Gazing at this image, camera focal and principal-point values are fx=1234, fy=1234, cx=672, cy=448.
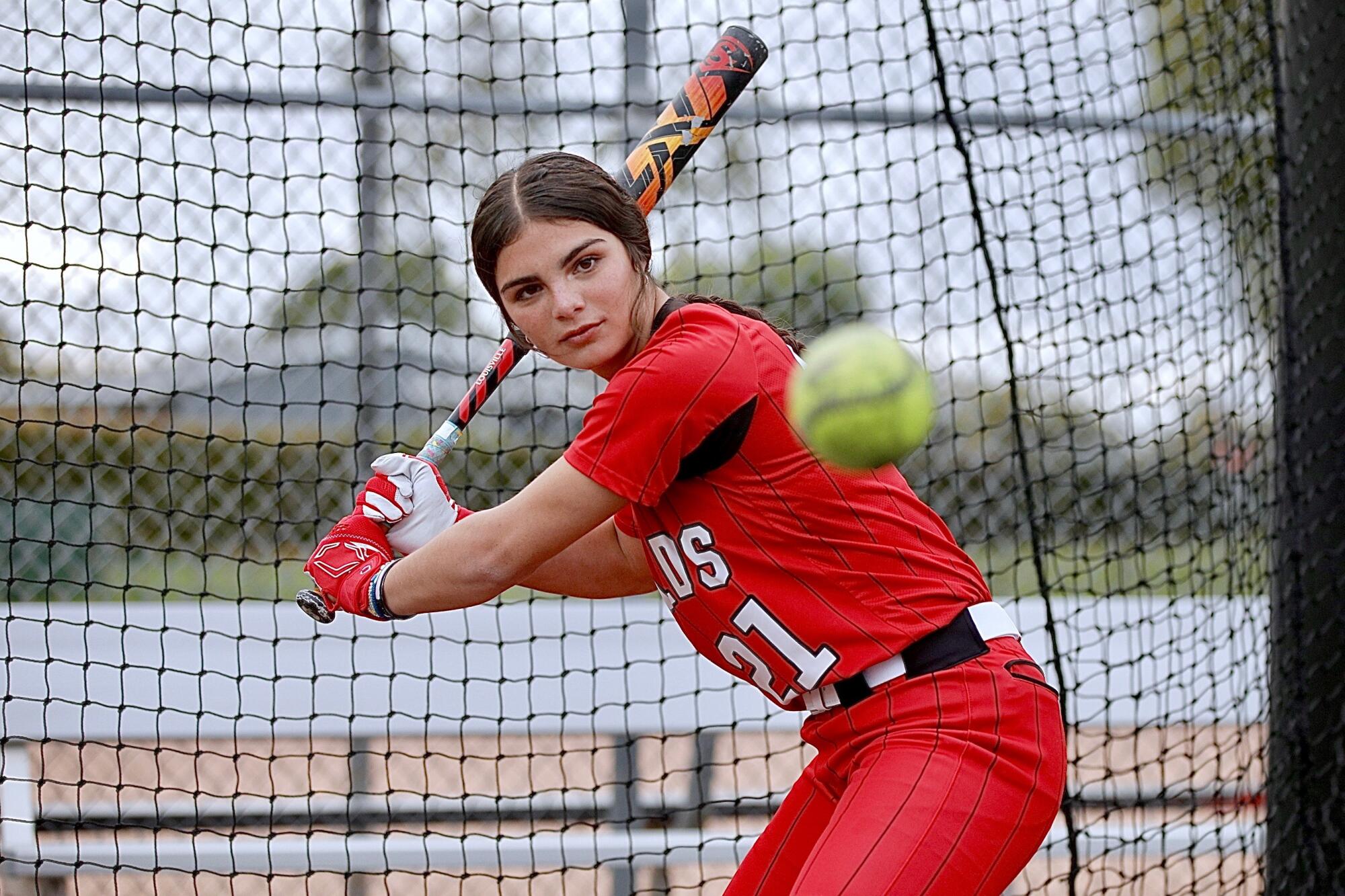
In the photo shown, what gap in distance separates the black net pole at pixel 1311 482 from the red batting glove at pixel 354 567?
2283 millimetres

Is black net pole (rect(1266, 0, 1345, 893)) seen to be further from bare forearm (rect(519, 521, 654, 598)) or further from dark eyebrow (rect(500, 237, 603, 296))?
dark eyebrow (rect(500, 237, 603, 296))

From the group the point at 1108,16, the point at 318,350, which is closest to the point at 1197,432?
the point at 1108,16

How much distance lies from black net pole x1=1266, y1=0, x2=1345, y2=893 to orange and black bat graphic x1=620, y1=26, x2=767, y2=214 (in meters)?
1.67

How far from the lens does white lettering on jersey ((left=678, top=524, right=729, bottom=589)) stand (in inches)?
63.6

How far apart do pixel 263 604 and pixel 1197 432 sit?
310 cm

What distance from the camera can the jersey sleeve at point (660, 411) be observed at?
5.07 ft

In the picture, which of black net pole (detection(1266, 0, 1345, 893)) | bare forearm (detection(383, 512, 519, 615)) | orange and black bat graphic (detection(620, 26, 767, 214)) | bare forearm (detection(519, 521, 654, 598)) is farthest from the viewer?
black net pole (detection(1266, 0, 1345, 893))

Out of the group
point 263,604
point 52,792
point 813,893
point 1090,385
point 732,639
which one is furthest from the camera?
point 52,792

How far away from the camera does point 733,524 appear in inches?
63.0

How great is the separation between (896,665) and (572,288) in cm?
66

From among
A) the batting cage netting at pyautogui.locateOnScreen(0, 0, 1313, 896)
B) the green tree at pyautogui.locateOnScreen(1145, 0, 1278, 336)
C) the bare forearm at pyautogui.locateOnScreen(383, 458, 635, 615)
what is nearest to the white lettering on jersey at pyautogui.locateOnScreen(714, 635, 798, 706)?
the bare forearm at pyautogui.locateOnScreen(383, 458, 635, 615)

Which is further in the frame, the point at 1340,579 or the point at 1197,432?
the point at 1197,432

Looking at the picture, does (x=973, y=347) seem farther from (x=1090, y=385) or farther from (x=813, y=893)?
(x=813, y=893)

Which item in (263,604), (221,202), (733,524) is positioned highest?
(221,202)
